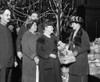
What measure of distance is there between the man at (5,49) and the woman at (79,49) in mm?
1093

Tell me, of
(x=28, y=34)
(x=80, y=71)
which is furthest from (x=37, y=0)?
(x=80, y=71)

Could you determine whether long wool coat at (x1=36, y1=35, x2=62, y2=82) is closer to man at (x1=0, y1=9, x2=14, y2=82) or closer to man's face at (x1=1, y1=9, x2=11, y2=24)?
man at (x1=0, y1=9, x2=14, y2=82)

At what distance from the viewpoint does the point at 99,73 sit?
282 inches

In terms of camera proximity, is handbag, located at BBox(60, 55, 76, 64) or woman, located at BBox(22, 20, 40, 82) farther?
woman, located at BBox(22, 20, 40, 82)

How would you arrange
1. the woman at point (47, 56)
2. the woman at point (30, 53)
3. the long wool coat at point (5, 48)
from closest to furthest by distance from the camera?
1. the long wool coat at point (5, 48)
2. the woman at point (47, 56)
3. the woman at point (30, 53)

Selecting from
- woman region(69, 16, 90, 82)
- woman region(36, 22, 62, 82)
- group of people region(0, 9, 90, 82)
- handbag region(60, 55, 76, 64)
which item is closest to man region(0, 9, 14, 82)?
group of people region(0, 9, 90, 82)

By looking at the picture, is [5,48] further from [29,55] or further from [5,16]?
[29,55]

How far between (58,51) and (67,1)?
16.3 ft

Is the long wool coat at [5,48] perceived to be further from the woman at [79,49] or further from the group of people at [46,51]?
the woman at [79,49]

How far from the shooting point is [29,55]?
499 centimetres

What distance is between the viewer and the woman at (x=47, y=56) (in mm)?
4629

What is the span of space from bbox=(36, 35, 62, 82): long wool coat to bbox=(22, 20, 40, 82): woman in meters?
0.32

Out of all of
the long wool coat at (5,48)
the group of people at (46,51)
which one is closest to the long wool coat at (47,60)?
the group of people at (46,51)

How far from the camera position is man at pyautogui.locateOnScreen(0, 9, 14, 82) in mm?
4414
